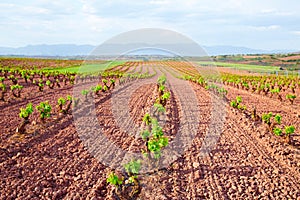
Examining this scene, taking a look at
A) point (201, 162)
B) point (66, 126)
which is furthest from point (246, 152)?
point (66, 126)

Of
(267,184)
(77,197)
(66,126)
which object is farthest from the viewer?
(66,126)

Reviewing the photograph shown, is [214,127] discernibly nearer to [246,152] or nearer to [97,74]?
[246,152]

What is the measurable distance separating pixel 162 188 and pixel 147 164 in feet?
3.99

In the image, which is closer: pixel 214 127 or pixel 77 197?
pixel 77 197

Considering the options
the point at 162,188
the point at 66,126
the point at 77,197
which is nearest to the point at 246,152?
the point at 162,188

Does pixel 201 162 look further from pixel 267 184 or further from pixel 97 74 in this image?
pixel 97 74

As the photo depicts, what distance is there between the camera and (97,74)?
2773cm

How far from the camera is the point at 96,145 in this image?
8867 mm

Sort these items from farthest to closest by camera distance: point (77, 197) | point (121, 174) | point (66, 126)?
point (66, 126)
point (121, 174)
point (77, 197)

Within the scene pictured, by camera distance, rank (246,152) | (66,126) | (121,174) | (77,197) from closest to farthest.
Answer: (77,197), (121,174), (246,152), (66,126)

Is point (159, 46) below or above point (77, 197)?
above

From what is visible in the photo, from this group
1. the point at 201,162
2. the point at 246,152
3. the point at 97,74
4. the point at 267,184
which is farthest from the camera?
the point at 97,74

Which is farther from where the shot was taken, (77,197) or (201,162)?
(201,162)

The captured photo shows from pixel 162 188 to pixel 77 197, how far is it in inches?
69.6
